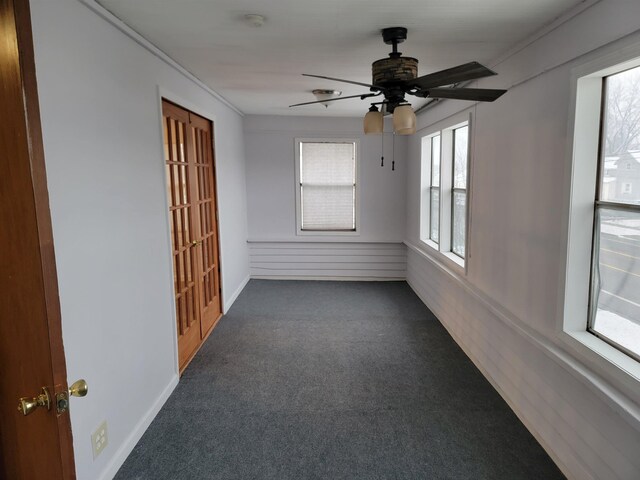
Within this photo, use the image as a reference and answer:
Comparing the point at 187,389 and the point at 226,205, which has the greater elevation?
the point at 226,205

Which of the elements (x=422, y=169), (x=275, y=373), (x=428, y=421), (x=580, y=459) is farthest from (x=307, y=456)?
(x=422, y=169)

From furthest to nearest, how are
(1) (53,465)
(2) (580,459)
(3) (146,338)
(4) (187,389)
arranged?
(4) (187,389) < (3) (146,338) < (2) (580,459) < (1) (53,465)

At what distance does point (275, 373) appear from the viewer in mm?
3301

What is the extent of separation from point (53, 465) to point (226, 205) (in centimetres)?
394

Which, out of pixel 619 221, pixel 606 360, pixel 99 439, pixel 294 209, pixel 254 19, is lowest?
pixel 99 439

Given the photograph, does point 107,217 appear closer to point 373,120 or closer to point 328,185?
point 373,120

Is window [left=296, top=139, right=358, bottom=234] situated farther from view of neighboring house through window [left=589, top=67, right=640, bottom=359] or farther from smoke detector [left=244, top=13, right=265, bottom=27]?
view of neighboring house through window [left=589, top=67, right=640, bottom=359]

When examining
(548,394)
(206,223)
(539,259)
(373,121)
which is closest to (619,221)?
(539,259)

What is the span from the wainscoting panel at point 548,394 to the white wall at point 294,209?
7.90ft

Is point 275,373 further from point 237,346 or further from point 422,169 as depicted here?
point 422,169

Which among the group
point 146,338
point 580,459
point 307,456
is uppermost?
point 146,338

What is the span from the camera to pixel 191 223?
3641 millimetres

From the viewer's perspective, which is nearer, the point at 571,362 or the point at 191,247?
the point at 571,362

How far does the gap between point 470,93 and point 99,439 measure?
8.37ft
